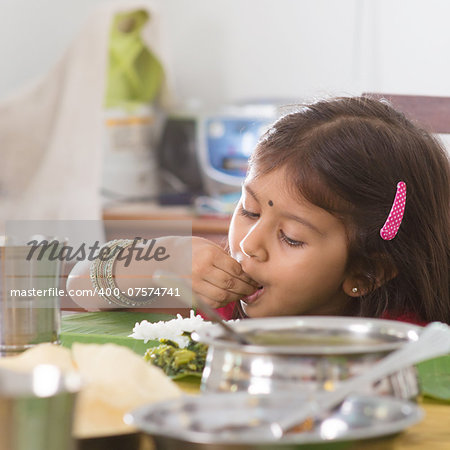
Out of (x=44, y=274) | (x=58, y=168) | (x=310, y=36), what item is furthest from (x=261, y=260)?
(x=310, y=36)

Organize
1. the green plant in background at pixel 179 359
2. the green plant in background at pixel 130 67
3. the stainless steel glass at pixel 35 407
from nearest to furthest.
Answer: the stainless steel glass at pixel 35 407, the green plant in background at pixel 179 359, the green plant in background at pixel 130 67

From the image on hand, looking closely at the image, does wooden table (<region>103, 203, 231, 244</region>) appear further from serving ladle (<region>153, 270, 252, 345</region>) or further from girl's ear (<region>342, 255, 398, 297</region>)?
serving ladle (<region>153, 270, 252, 345</region>)

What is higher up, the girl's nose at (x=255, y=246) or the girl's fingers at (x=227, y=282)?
the girl's nose at (x=255, y=246)

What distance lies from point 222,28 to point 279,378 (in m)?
3.10

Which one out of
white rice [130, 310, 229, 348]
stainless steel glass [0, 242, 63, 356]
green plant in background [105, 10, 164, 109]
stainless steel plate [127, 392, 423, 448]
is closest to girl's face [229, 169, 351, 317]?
white rice [130, 310, 229, 348]

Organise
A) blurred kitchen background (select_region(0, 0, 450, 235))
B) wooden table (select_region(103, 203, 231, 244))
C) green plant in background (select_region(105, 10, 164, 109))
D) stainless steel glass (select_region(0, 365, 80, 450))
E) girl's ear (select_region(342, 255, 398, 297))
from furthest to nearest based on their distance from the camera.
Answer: green plant in background (select_region(105, 10, 164, 109)) → blurred kitchen background (select_region(0, 0, 450, 235)) → wooden table (select_region(103, 203, 231, 244)) → girl's ear (select_region(342, 255, 398, 297)) → stainless steel glass (select_region(0, 365, 80, 450))

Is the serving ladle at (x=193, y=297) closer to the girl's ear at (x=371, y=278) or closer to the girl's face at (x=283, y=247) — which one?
the girl's face at (x=283, y=247)

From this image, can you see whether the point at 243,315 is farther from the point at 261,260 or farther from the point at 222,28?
the point at 222,28

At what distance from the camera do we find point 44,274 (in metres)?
0.88

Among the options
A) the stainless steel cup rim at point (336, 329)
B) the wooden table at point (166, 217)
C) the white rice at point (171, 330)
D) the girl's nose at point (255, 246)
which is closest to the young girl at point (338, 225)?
the girl's nose at point (255, 246)

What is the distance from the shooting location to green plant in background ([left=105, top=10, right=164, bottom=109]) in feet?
10.5

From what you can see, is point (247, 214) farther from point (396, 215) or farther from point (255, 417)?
point (255, 417)

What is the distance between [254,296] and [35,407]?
795 mm

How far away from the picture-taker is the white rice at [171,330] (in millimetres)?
907
